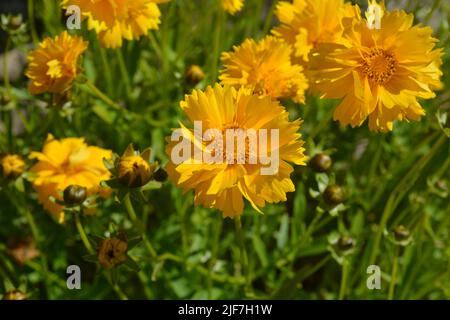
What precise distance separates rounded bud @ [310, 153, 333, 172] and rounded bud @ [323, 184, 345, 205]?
42mm

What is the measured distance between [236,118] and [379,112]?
0.20m

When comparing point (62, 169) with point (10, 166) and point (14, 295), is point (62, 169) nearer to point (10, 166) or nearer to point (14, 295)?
point (10, 166)

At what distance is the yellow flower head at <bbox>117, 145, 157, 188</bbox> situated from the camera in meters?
0.85

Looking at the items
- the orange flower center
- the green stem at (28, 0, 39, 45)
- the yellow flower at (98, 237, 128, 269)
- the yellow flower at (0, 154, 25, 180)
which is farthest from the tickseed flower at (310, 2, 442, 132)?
the green stem at (28, 0, 39, 45)

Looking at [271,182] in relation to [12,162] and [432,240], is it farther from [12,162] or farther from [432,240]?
[432,240]

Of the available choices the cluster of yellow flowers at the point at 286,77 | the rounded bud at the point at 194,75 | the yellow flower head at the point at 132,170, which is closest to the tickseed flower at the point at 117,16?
the cluster of yellow flowers at the point at 286,77

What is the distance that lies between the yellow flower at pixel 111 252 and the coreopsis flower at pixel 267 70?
0.30 metres

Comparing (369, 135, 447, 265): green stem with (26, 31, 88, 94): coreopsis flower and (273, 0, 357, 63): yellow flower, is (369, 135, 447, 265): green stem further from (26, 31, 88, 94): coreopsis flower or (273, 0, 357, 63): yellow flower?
(26, 31, 88, 94): coreopsis flower

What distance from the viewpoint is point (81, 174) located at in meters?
1.06

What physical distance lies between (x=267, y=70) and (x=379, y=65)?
0.60 feet

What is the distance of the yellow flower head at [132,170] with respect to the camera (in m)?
0.85
